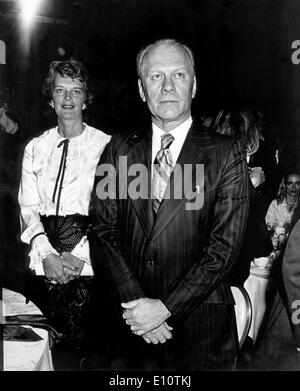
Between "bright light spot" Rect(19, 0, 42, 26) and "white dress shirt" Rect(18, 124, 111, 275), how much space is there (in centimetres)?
54

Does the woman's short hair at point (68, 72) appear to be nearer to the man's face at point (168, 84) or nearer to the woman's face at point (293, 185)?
the man's face at point (168, 84)

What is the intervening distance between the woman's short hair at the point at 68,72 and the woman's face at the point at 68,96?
1cm

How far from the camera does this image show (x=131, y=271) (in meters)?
2.00

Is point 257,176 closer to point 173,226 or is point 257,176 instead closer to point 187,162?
point 187,162

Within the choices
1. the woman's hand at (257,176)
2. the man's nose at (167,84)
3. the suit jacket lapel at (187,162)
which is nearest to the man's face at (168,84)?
the man's nose at (167,84)

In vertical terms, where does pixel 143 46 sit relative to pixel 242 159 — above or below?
above

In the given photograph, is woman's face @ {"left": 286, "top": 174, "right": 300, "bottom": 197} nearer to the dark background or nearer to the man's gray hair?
the dark background

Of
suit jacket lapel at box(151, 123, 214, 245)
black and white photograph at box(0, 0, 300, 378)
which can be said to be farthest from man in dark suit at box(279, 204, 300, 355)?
suit jacket lapel at box(151, 123, 214, 245)

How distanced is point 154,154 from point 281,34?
0.89 metres

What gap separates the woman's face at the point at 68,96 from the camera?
2.26m

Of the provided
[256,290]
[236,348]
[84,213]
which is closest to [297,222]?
[256,290]

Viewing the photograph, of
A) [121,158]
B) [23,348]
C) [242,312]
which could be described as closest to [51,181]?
[121,158]

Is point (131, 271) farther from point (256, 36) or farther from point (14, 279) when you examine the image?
point (256, 36)

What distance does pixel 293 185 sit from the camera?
2.28 m
